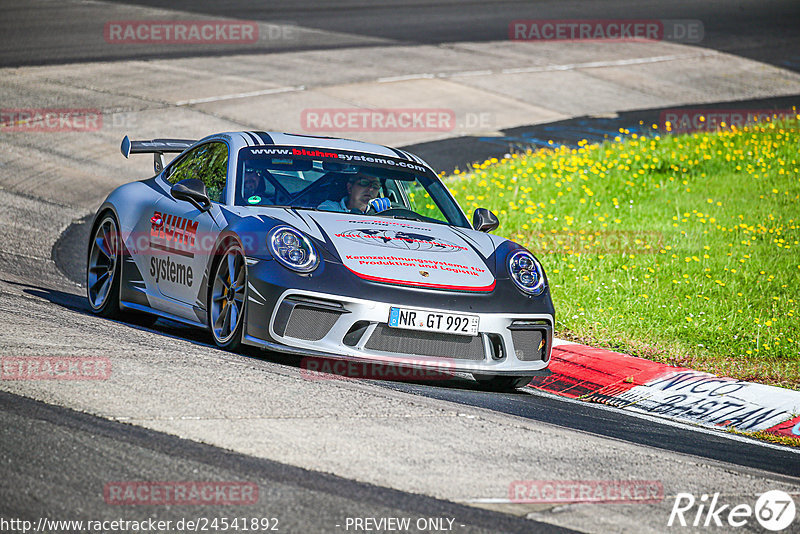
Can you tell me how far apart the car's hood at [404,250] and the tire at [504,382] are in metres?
0.71

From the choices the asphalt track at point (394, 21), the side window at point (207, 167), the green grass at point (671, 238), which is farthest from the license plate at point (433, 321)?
the asphalt track at point (394, 21)

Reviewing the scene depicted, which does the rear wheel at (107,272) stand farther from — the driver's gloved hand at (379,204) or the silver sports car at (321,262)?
the driver's gloved hand at (379,204)

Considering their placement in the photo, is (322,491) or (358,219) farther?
(358,219)

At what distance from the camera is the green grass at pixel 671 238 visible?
867cm

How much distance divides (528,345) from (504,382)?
408mm

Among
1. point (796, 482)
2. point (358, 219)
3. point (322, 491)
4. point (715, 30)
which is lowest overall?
point (796, 482)

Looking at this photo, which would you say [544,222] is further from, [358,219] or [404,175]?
[358,219]

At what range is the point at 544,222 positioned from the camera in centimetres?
1205

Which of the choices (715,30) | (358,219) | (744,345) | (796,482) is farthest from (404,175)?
(715,30)

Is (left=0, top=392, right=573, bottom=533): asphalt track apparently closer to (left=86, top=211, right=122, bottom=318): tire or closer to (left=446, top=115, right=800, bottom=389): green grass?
(left=86, top=211, right=122, bottom=318): tire

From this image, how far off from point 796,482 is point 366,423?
2.10 m

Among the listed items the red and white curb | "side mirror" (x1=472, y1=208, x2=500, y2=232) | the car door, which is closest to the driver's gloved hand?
"side mirror" (x1=472, y1=208, x2=500, y2=232)

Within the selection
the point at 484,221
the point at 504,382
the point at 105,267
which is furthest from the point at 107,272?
the point at 504,382

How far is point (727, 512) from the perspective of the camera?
443 centimetres
